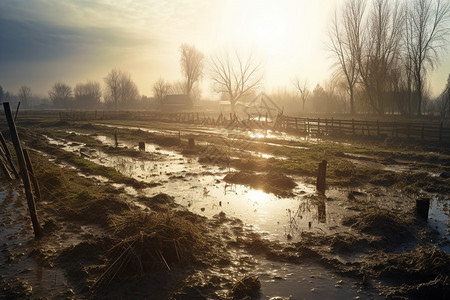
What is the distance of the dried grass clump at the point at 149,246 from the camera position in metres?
6.38

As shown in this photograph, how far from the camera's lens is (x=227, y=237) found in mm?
8250

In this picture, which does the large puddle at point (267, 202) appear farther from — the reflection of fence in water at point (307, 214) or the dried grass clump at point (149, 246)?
the dried grass clump at point (149, 246)

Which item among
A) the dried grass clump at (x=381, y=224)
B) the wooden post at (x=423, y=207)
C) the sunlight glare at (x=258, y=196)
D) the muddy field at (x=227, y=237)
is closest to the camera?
the muddy field at (x=227, y=237)

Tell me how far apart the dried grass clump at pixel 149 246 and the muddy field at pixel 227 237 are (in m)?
0.03

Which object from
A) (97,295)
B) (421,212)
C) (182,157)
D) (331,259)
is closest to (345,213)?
(421,212)

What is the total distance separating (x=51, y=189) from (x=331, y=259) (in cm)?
1123

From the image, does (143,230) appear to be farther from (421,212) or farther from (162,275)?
(421,212)

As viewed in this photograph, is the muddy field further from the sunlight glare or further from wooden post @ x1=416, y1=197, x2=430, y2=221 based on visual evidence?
wooden post @ x1=416, y1=197, x2=430, y2=221

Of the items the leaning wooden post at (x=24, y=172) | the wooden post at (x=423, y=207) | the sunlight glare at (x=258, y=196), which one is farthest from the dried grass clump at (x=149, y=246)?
the wooden post at (x=423, y=207)

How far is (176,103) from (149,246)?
317 ft

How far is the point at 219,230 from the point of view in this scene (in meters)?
8.76

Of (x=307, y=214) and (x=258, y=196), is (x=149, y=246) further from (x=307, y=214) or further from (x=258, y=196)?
(x=258, y=196)

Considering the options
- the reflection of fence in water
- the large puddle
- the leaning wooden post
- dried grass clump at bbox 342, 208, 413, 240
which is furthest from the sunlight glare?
the leaning wooden post

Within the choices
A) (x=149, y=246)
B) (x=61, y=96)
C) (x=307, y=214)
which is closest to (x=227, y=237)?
(x=149, y=246)
